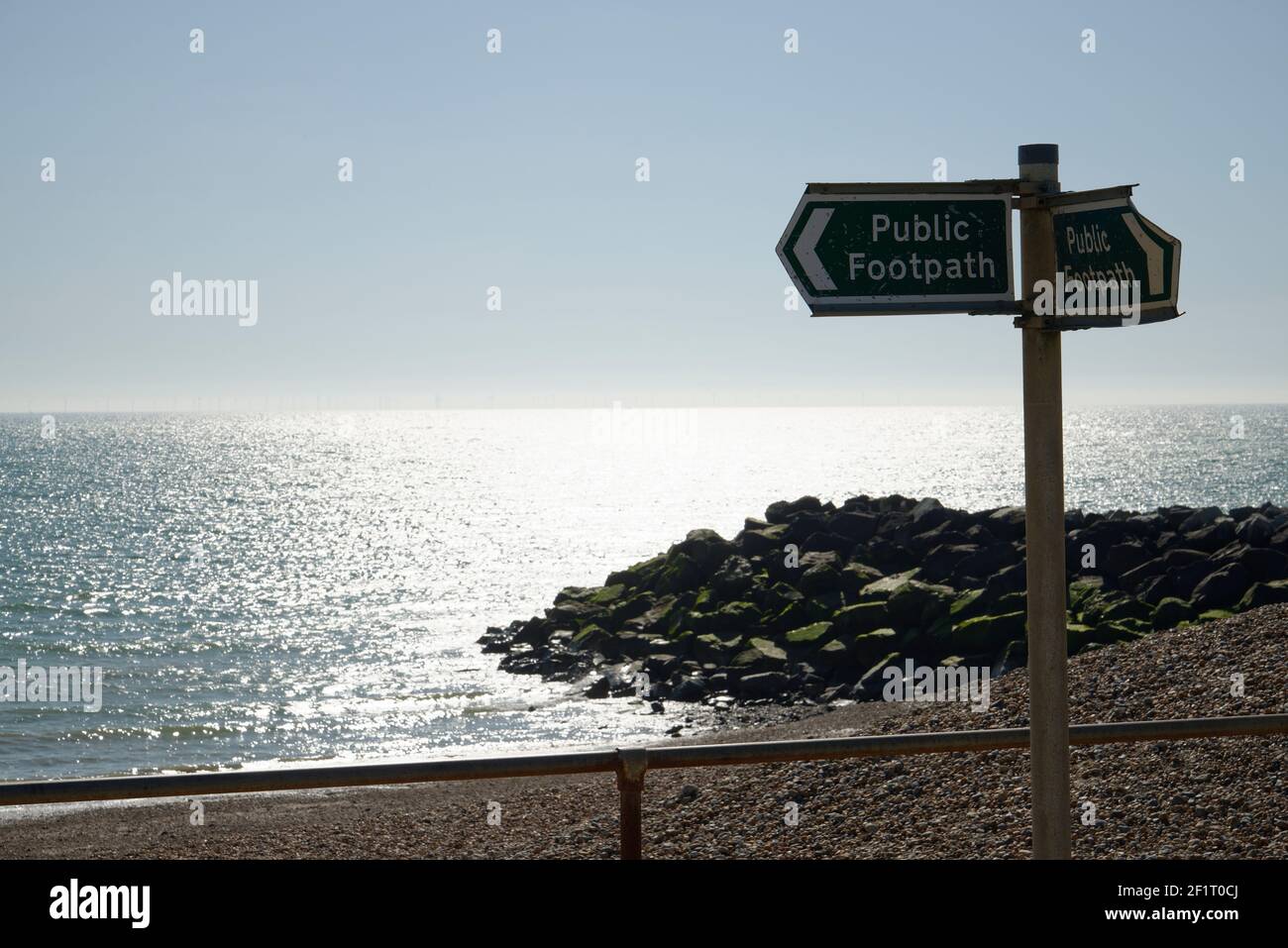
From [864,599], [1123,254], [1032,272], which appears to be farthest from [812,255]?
[864,599]

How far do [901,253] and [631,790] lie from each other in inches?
80.5

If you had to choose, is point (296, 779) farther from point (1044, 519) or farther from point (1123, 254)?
point (1123, 254)

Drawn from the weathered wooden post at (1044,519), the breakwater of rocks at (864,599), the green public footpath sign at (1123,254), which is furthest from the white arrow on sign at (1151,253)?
the breakwater of rocks at (864,599)

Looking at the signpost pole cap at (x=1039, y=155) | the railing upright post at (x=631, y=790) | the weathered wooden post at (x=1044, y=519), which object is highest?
the signpost pole cap at (x=1039, y=155)

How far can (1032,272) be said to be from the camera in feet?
10.8

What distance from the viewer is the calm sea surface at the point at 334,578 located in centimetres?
2522

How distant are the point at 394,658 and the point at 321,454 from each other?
514 feet

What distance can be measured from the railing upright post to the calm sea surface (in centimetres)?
1892

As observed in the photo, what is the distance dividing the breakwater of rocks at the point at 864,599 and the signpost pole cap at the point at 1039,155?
18.4m

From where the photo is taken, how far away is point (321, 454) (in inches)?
7283

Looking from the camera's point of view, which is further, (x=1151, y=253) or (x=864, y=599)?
(x=864, y=599)

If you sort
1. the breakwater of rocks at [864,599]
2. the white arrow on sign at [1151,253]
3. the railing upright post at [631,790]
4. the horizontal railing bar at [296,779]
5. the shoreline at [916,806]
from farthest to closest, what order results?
the breakwater of rocks at [864,599] < the shoreline at [916,806] < the railing upright post at [631,790] < the horizontal railing bar at [296,779] < the white arrow on sign at [1151,253]

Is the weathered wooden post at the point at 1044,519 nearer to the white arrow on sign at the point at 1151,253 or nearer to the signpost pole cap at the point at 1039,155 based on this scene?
the signpost pole cap at the point at 1039,155

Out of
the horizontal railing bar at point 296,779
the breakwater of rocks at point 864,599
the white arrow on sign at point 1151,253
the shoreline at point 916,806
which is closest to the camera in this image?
the white arrow on sign at point 1151,253
